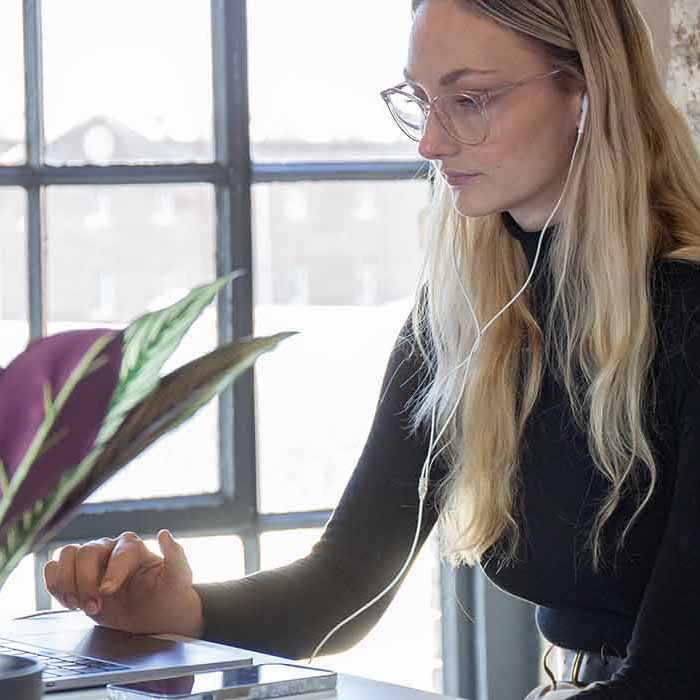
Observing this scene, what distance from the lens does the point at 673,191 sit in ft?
5.62

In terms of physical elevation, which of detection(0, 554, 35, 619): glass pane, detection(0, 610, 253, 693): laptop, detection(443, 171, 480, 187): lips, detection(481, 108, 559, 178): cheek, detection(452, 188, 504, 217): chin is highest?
detection(481, 108, 559, 178): cheek

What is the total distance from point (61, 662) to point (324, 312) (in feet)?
5.25

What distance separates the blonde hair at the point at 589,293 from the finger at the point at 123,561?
45 cm

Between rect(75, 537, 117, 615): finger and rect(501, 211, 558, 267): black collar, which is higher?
rect(501, 211, 558, 267): black collar

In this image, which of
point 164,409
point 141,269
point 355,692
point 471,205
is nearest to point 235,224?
point 141,269

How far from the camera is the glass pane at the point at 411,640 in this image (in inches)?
112

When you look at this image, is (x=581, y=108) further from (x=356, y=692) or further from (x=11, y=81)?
(x=11, y=81)

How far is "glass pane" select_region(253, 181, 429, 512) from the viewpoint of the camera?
2709 millimetres

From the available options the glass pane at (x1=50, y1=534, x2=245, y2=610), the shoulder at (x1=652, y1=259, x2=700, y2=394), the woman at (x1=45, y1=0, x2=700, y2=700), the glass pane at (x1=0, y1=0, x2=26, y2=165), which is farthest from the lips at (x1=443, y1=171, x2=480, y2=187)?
the glass pane at (x1=50, y1=534, x2=245, y2=610)

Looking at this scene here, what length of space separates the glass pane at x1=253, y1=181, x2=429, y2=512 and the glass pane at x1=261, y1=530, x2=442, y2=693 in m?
0.25

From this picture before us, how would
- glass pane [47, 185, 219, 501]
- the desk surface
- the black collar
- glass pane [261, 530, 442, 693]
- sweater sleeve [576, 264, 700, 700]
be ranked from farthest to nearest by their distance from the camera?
1. glass pane [261, 530, 442, 693]
2. glass pane [47, 185, 219, 501]
3. the black collar
4. sweater sleeve [576, 264, 700, 700]
5. the desk surface

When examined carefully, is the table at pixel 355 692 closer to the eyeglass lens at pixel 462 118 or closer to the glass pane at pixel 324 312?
the eyeglass lens at pixel 462 118

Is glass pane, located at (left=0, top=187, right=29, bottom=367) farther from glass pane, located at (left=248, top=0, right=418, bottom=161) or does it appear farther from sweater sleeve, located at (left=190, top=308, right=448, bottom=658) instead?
sweater sleeve, located at (left=190, top=308, right=448, bottom=658)

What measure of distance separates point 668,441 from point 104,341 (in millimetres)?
1111
